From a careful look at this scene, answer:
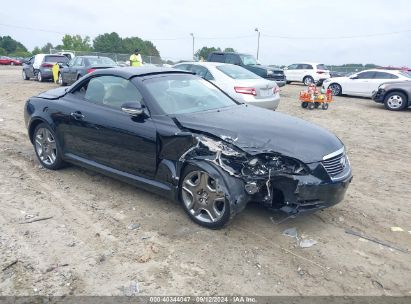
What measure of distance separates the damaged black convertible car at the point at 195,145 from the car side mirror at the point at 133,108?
0.01 m

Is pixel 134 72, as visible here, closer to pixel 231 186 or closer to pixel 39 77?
pixel 231 186

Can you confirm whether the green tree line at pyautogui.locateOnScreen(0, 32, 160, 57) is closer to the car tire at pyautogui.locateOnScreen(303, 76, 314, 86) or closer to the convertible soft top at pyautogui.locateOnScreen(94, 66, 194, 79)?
the car tire at pyautogui.locateOnScreen(303, 76, 314, 86)

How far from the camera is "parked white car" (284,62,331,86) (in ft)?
74.6

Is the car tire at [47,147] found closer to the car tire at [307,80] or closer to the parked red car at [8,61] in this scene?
the car tire at [307,80]

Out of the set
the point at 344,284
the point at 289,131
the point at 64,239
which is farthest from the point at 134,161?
the point at 344,284

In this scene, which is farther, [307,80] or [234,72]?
[307,80]

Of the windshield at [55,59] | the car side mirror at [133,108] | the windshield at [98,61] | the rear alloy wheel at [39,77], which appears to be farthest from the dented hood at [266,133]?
the windshield at [55,59]

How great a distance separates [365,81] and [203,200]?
14923mm

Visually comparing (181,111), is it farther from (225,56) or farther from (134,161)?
(225,56)

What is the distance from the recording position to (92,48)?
328 ft

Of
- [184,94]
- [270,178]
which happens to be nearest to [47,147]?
[184,94]

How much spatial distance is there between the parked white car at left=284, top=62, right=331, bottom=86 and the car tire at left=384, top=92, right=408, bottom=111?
919 centimetres

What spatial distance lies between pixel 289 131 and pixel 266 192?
717 mm

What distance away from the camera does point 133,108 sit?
4184 mm
